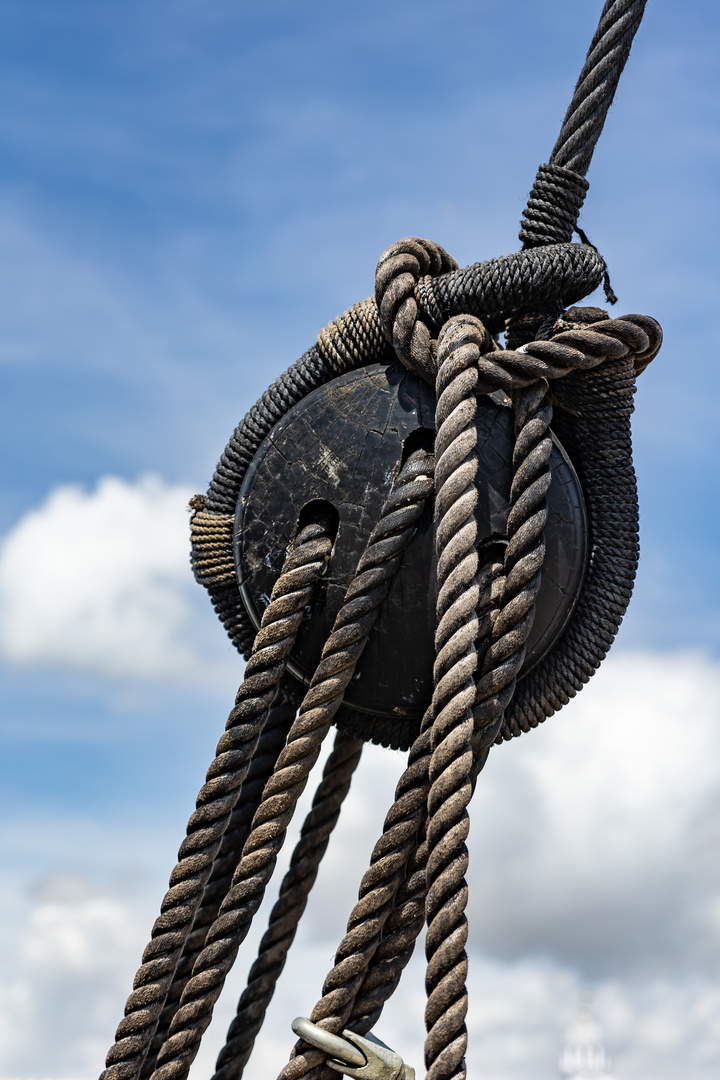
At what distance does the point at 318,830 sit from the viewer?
299 cm

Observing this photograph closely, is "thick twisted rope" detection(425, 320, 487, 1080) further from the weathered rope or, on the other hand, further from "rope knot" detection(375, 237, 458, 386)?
the weathered rope

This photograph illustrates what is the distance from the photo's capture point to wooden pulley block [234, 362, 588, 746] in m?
2.41

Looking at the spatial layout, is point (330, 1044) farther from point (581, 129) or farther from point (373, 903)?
point (581, 129)

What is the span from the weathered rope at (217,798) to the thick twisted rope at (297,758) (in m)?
0.06

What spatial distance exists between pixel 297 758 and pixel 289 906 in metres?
0.64

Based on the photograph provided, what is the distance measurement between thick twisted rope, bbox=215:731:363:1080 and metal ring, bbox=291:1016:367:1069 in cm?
58

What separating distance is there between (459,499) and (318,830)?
1107 millimetres

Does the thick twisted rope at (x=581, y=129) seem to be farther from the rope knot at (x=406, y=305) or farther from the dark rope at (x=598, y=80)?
the rope knot at (x=406, y=305)

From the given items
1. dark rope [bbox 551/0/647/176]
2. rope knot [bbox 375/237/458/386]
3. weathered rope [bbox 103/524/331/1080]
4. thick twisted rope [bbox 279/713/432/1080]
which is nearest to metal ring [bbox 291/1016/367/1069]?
thick twisted rope [bbox 279/713/432/1080]

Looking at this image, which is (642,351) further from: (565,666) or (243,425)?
(243,425)

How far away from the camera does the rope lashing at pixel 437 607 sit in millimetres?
2258

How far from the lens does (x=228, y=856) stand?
2.72 m

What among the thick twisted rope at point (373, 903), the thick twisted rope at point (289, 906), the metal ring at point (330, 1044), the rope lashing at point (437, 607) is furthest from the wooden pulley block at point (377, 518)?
the metal ring at point (330, 1044)

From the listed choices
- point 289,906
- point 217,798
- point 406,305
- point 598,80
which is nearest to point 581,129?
point 598,80
